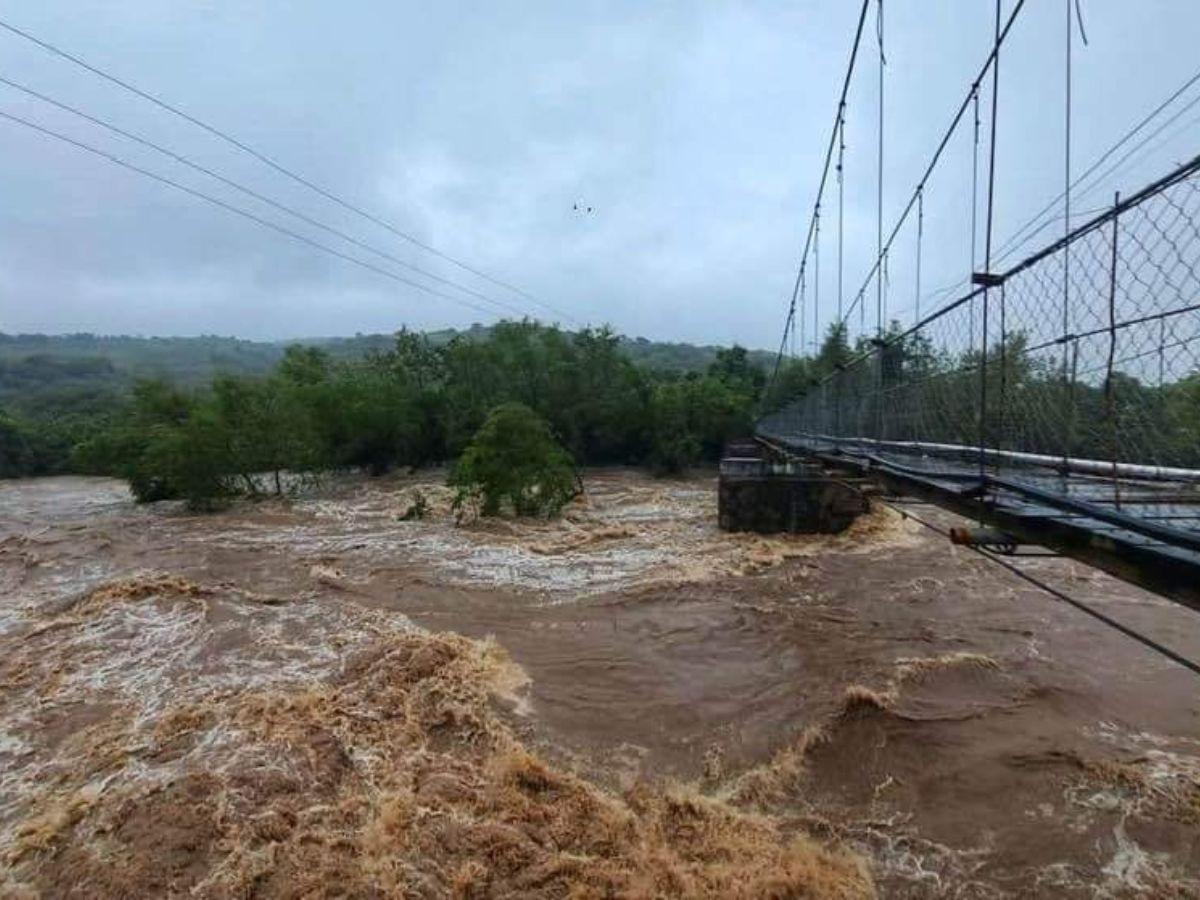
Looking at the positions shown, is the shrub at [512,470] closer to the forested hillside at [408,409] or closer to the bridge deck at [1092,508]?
the forested hillside at [408,409]

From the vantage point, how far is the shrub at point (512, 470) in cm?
1672

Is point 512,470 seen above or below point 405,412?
below

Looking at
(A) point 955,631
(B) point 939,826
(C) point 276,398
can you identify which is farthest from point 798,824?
(C) point 276,398

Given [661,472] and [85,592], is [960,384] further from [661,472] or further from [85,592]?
[661,472]

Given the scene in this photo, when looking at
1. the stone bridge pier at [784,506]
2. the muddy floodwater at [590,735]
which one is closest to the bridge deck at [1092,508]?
the muddy floodwater at [590,735]

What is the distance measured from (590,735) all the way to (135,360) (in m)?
83.5

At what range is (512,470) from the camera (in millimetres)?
16969

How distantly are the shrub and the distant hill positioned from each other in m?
12.3

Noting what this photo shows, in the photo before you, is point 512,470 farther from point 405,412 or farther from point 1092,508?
point 1092,508

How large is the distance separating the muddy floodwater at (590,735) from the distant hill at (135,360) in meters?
19.1

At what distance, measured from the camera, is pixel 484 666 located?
7.56 metres

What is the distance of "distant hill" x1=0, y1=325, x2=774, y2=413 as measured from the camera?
42.6m

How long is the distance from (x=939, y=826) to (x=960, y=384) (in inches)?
110

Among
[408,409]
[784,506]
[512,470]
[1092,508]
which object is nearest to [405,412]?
[408,409]
